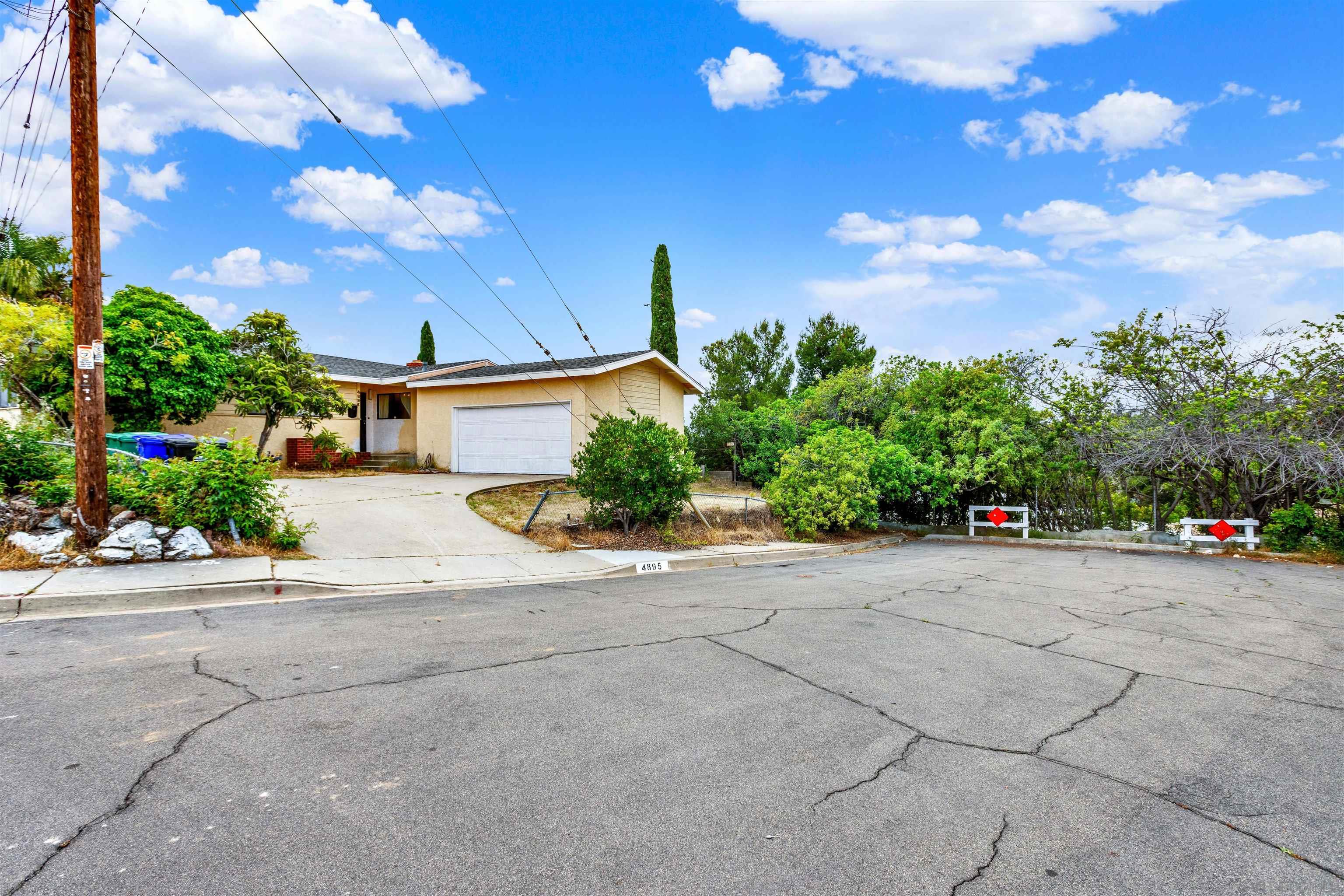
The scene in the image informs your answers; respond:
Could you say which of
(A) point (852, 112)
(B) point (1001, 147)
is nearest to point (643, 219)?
(A) point (852, 112)

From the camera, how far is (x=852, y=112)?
58.5 ft

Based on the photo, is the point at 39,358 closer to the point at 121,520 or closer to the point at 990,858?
the point at 121,520

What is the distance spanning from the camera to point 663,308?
28.5 metres

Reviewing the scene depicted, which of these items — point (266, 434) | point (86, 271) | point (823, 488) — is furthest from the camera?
point (266, 434)

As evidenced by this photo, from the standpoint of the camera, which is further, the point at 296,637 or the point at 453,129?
the point at 453,129

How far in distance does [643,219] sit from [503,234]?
713 cm

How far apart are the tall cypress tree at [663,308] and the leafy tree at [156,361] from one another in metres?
16.0

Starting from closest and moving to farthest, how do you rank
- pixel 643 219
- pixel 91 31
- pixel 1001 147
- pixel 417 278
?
pixel 91 31
pixel 417 278
pixel 1001 147
pixel 643 219

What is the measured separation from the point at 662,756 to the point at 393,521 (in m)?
9.76

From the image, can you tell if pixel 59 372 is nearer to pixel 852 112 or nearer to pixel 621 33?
pixel 621 33

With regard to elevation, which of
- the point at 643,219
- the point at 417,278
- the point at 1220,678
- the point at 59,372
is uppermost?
the point at 643,219

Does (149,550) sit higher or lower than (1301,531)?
higher

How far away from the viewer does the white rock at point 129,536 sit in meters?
7.82

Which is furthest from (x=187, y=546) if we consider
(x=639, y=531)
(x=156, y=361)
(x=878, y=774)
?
(x=156, y=361)
